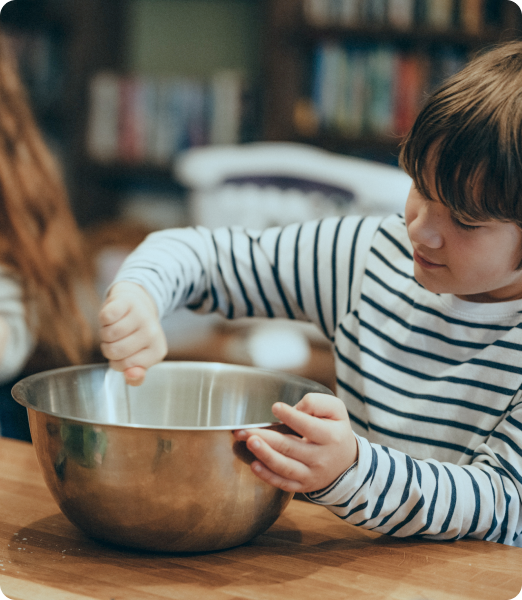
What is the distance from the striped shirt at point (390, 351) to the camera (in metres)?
0.57

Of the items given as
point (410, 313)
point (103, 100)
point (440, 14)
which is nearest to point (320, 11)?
point (440, 14)

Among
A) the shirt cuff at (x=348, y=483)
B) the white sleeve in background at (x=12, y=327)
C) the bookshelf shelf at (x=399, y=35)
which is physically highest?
the bookshelf shelf at (x=399, y=35)

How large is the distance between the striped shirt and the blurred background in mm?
534

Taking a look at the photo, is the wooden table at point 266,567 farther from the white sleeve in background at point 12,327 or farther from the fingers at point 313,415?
the white sleeve in background at point 12,327

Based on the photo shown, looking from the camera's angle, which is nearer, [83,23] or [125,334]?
[125,334]

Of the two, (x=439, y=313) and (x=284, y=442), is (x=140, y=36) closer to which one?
(x=439, y=313)

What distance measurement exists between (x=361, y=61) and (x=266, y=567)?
2.17 metres

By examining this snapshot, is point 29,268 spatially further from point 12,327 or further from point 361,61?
point 361,61

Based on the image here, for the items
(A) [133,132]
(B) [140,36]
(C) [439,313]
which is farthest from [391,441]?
(B) [140,36]

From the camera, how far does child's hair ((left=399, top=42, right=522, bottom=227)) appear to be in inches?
22.7

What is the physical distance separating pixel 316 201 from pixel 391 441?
1.27 meters

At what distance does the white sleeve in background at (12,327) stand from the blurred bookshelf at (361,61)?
4.84ft

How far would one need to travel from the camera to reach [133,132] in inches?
109

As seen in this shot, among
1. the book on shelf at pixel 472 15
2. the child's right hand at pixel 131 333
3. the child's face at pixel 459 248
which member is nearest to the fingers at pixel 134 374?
the child's right hand at pixel 131 333
